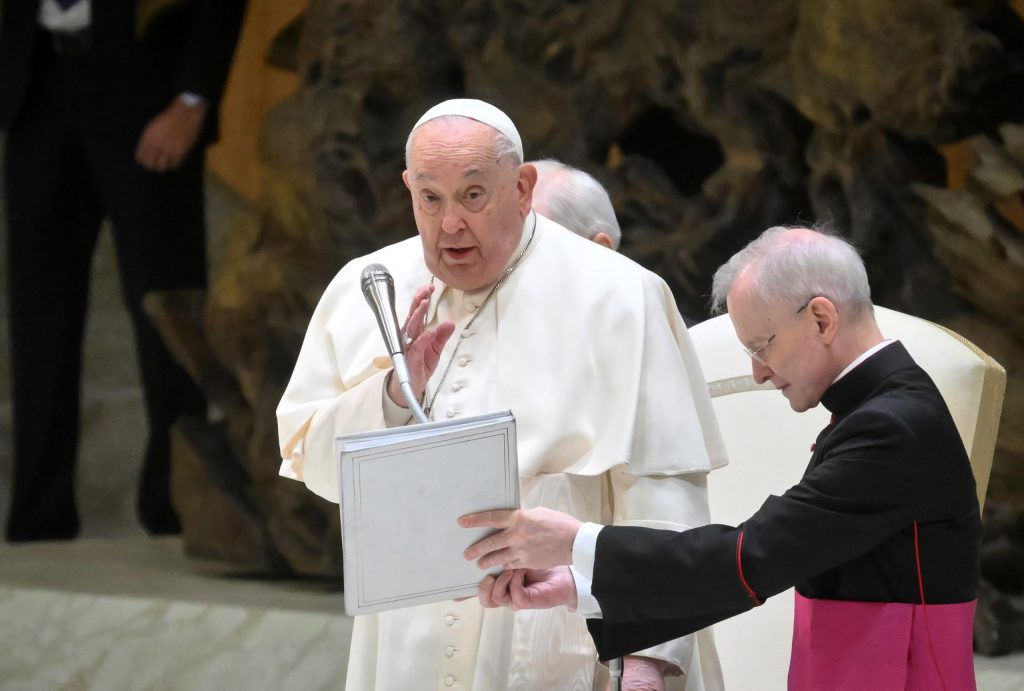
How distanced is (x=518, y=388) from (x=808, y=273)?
66 cm

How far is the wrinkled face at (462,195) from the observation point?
286 centimetres

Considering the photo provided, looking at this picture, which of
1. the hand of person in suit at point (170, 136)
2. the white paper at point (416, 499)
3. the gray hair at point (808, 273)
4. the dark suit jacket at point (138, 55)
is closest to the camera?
the white paper at point (416, 499)

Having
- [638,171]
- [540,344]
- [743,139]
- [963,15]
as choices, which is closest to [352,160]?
[638,171]

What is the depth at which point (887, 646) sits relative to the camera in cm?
257

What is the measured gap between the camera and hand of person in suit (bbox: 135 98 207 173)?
834 cm

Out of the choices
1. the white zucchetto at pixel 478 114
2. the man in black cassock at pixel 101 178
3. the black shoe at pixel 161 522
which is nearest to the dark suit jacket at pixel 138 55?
the man in black cassock at pixel 101 178

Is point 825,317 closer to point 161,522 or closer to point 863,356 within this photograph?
point 863,356

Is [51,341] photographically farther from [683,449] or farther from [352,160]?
[683,449]

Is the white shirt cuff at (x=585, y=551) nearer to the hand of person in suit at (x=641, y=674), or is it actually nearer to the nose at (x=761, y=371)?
the hand of person in suit at (x=641, y=674)

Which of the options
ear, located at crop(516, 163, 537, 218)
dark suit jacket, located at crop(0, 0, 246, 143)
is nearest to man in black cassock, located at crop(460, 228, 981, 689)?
ear, located at crop(516, 163, 537, 218)

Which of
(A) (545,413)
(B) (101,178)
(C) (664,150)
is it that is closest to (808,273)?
(A) (545,413)

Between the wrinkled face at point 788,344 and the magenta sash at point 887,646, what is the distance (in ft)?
1.25

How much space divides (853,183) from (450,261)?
3258 mm

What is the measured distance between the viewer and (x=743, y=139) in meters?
6.14
